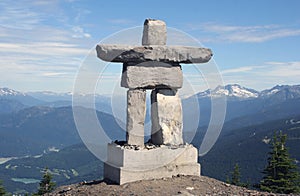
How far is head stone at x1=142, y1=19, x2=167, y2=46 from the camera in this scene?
66.3ft

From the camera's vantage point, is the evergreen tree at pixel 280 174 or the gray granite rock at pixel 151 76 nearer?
the gray granite rock at pixel 151 76

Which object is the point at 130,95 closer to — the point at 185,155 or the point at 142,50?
the point at 142,50

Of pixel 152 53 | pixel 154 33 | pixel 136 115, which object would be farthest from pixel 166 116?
pixel 154 33

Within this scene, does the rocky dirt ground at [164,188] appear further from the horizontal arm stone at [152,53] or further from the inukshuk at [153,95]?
the horizontal arm stone at [152,53]

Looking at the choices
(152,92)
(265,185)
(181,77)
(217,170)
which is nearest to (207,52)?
(181,77)

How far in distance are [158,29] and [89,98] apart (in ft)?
14.9

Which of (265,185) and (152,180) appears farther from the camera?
(265,185)

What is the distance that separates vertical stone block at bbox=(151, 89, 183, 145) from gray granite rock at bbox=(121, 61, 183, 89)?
0.50 metres

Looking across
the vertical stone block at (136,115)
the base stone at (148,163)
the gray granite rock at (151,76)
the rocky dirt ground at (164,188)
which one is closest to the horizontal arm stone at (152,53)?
the gray granite rock at (151,76)

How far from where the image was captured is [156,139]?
20.8 m

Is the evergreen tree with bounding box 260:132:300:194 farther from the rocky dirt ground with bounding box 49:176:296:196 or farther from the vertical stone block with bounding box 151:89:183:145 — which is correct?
the vertical stone block with bounding box 151:89:183:145

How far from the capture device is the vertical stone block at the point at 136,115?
19.7 m

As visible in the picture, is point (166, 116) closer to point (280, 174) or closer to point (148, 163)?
point (148, 163)

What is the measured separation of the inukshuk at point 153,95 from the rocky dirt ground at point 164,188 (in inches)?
18.6
